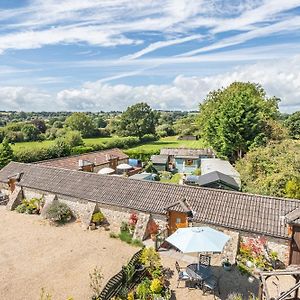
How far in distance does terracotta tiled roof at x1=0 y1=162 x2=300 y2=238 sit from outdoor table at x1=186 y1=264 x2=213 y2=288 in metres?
3.45

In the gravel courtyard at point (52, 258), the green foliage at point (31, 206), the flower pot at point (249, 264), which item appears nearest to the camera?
the gravel courtyard at point (52, 258)

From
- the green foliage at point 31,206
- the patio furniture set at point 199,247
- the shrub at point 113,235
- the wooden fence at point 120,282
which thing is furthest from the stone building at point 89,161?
the patio furniture set at point 199,247

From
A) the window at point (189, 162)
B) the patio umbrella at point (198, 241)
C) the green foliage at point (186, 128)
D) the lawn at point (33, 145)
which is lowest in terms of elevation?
the green foliage at point (186, 128)

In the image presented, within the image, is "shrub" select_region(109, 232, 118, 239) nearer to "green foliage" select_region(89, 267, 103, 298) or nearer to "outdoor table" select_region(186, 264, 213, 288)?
"green foliage" select_region(89, 267, 103, 298)

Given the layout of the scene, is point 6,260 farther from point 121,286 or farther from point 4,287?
point 121,286

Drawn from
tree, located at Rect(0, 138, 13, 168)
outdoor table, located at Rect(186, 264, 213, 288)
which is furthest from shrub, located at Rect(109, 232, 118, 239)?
tree, located at Rect(0, 138, 13, 168)

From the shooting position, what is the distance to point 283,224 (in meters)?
15.5

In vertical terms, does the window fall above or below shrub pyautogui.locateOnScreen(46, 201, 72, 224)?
below

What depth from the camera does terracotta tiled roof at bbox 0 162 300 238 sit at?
635 inches

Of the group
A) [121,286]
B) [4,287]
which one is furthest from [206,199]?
[4,287]

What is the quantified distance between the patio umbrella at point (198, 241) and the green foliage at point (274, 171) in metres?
10.4

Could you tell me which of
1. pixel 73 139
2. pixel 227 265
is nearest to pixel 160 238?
pixel 227 265

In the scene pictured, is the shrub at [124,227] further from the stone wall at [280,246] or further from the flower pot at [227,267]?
the stone wall at [280,246]

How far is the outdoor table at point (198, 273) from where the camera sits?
1295cm
